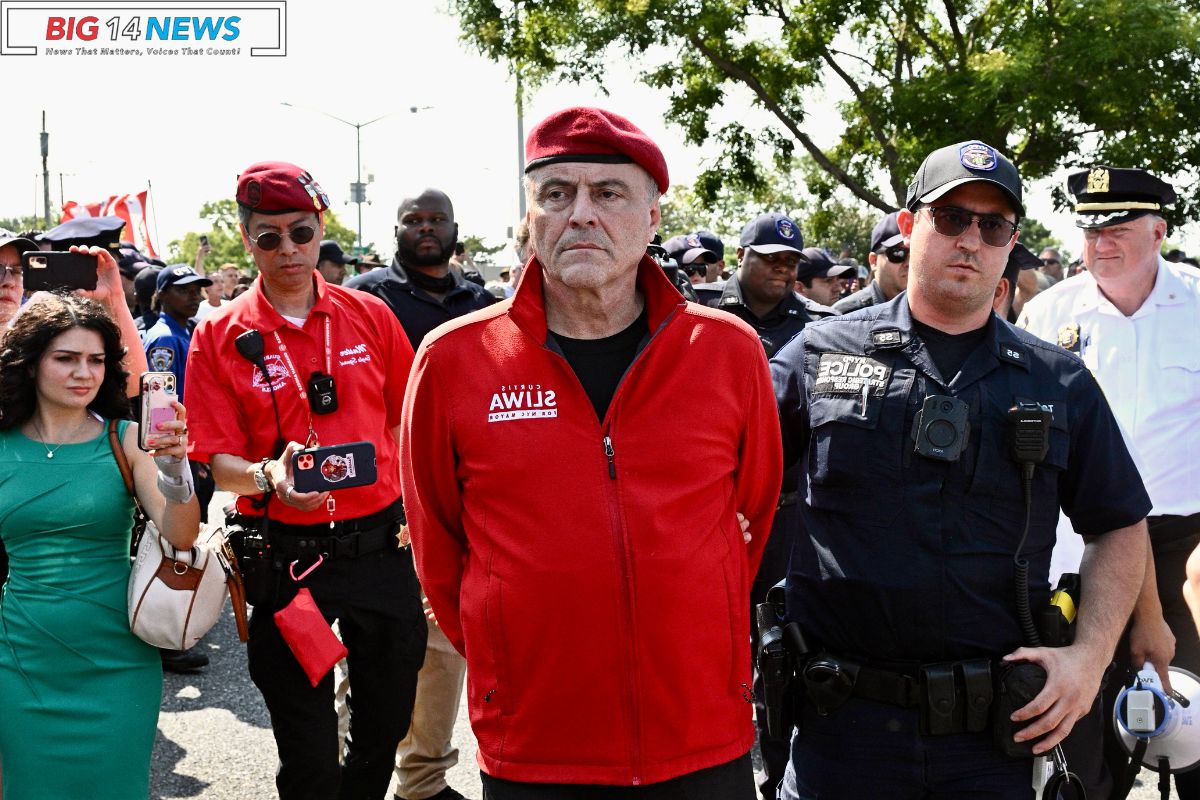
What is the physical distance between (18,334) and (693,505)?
2771 mm

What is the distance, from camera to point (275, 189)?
13.9 feet

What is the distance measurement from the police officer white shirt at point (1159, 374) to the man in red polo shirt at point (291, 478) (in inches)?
108

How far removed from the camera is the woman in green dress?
4.04 metres

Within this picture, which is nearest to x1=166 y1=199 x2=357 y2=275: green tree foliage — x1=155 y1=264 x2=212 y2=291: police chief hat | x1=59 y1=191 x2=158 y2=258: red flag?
x1=59 y1=191 x2=158 y2=258: red flag

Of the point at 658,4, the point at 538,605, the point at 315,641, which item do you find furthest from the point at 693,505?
the point at 658,4

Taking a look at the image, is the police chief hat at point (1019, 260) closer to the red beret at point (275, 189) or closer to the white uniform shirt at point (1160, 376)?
the white uniform shirt at point (1160, 376)

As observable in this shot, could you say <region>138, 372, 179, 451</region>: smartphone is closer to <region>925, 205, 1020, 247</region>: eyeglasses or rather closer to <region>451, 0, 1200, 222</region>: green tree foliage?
<region>925, 205, 1020, 247</region>: eyeglasses

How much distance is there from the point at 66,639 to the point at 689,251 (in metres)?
6.82

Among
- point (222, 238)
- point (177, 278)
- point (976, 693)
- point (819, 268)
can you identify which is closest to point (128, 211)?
point (177, 278)

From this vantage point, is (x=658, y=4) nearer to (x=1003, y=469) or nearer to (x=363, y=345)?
(x=363, y=345)

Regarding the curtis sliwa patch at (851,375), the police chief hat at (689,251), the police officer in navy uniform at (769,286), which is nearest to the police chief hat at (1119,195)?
the police officer in navy uniform at (769,286)

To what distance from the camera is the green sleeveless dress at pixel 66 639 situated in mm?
4039

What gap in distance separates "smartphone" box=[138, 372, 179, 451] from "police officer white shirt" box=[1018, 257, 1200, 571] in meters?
3.30

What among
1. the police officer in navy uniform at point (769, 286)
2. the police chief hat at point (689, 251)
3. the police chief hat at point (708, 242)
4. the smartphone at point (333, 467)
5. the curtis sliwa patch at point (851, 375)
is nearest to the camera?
the curtis sliwa patch at point (851, 375)
